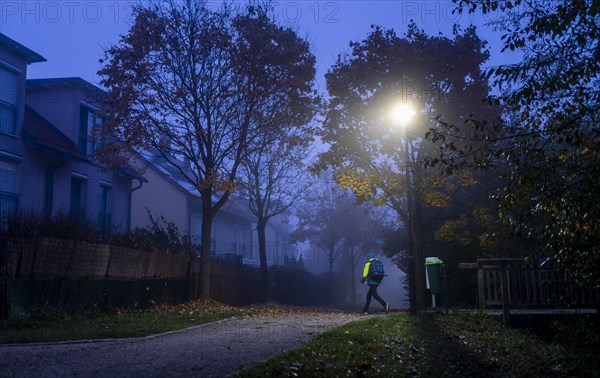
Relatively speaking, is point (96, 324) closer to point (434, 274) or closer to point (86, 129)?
point (434, 274)

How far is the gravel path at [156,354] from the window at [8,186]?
10819 mm

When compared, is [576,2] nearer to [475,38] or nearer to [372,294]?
[372,294]

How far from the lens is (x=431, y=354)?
10.1 m

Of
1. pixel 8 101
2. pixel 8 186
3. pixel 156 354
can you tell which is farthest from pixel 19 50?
pixel 156 354

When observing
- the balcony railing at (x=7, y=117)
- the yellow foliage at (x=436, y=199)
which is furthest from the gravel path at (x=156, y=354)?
the yellow foliage at (x=436, y=199)

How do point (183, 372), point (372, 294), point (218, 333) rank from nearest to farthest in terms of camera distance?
1. point (183, 372)
2. point (218, 333)
3. point (372, 294)

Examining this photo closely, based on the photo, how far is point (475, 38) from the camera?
80.8 feet

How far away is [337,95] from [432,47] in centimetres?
393

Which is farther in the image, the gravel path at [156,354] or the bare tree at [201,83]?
the bare tree at [201,83]

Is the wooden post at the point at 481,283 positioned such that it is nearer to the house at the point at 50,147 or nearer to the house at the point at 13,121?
the house at the point at 50,147

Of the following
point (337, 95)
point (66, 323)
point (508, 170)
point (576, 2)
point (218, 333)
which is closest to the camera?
point (576, 2)

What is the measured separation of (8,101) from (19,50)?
1.64 m

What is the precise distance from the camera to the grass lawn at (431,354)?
8273 mm

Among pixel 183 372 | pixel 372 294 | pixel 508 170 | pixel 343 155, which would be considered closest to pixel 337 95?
pixel 343 155
